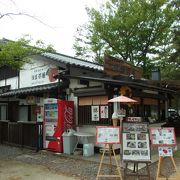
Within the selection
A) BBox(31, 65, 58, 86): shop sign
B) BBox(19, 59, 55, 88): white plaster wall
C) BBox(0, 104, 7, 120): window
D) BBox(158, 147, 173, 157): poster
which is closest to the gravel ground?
BBox(158, 147, 173, 157): poster

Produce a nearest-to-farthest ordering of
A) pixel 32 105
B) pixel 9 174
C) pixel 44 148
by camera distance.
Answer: pixel 9 174 < pixel 44 148 < pixel 32 105

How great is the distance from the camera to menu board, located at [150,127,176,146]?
6.59m

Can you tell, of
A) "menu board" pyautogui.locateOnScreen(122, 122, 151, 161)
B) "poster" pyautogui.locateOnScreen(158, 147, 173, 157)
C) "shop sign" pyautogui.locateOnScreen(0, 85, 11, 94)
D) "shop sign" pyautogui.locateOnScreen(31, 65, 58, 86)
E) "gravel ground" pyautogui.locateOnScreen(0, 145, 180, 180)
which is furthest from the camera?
"shop sign" pyautogui.locateOnScreen(0, 85, 11, 94)

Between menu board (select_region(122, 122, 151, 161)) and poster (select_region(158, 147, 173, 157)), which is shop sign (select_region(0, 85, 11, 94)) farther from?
poster (select_region(158, 147, 173, 157))

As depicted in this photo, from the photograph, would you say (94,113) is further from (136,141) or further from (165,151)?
(165,151)

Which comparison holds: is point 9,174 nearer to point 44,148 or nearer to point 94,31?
point 44,148

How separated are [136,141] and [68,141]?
4.27 meters

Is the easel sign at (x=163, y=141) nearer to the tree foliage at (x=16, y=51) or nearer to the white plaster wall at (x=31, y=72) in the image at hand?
the tree foliage at (x=16, y=51)

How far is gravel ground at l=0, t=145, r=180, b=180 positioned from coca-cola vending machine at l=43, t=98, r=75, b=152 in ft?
1.59

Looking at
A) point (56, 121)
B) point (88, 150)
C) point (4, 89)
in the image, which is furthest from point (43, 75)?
point (88, 150)

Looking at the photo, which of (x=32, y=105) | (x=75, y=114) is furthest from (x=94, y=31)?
(x=75, y=114)

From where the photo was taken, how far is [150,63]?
24.0 meters

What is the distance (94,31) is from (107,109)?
49.0 ft

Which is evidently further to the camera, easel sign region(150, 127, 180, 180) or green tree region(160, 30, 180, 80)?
green tree region(160, 30, 180, 80)
